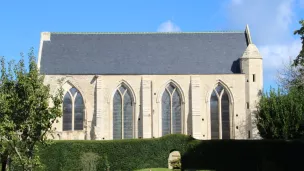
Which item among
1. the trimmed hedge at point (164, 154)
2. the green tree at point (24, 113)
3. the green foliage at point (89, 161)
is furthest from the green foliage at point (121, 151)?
the green tree at point (24, 113)

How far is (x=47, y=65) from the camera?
52750 millimetres

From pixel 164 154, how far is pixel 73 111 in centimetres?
1524

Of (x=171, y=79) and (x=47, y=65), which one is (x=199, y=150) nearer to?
(x=171, y=79)

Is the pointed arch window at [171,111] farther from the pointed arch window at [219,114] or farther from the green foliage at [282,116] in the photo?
the green foliage at [282,116]

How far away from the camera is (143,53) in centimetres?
5472

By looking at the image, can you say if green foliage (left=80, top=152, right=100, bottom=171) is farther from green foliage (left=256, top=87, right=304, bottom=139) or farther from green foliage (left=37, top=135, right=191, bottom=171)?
green foliage (left=256, top=87, right=304, bottom=139)

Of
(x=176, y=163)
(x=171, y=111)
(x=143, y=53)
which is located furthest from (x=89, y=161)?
(x=143, y=53)

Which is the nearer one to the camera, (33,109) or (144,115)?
(33,109)

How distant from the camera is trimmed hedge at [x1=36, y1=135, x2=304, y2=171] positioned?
3778cm

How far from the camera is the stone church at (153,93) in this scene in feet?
167

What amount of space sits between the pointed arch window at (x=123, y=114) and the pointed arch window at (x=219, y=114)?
7.91 metres

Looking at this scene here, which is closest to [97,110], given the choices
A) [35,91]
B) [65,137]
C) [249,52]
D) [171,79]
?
[65,137]

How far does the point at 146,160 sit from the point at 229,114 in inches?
620

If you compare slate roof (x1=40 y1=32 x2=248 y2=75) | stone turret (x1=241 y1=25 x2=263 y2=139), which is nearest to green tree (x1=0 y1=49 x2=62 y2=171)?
slate roof (x1=40 y1=32 x2=248 y2=75)
